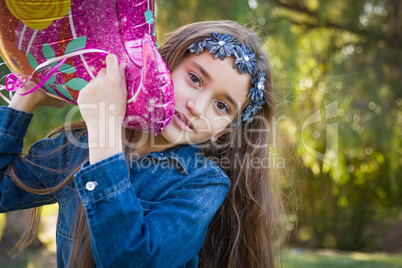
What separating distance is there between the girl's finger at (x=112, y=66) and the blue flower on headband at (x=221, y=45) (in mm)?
423

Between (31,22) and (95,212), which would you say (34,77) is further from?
(95,212)

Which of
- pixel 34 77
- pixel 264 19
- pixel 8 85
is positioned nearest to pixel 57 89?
pixel 34 77

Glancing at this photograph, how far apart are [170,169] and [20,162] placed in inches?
21.8

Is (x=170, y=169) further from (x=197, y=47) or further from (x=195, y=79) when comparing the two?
(x=197, y=47)

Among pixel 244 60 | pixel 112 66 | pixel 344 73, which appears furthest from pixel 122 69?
pixel 344 73

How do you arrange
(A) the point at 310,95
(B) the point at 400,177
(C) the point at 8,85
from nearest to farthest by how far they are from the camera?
(C) the point at 8,85 → (A) the point at 310,95 → (B) the point at 400,177

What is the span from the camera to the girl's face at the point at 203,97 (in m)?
1.44

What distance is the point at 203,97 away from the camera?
4.77 feet

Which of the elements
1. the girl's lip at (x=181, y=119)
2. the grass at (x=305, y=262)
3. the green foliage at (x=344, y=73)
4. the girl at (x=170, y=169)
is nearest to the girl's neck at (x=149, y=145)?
the girl at (x=170, y=169)

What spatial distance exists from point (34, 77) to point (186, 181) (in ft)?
1.85

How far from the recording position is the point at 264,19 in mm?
3736

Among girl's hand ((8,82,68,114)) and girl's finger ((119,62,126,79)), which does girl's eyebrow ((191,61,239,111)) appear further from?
girl's hand ((8,82,68,114))

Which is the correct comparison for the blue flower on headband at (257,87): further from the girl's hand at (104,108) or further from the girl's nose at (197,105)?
the girl's hand at (104,108)

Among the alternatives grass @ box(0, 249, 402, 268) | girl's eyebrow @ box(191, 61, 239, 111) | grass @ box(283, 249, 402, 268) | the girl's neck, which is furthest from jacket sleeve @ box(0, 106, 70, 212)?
grass @ box(283, 249, 402, 268)
